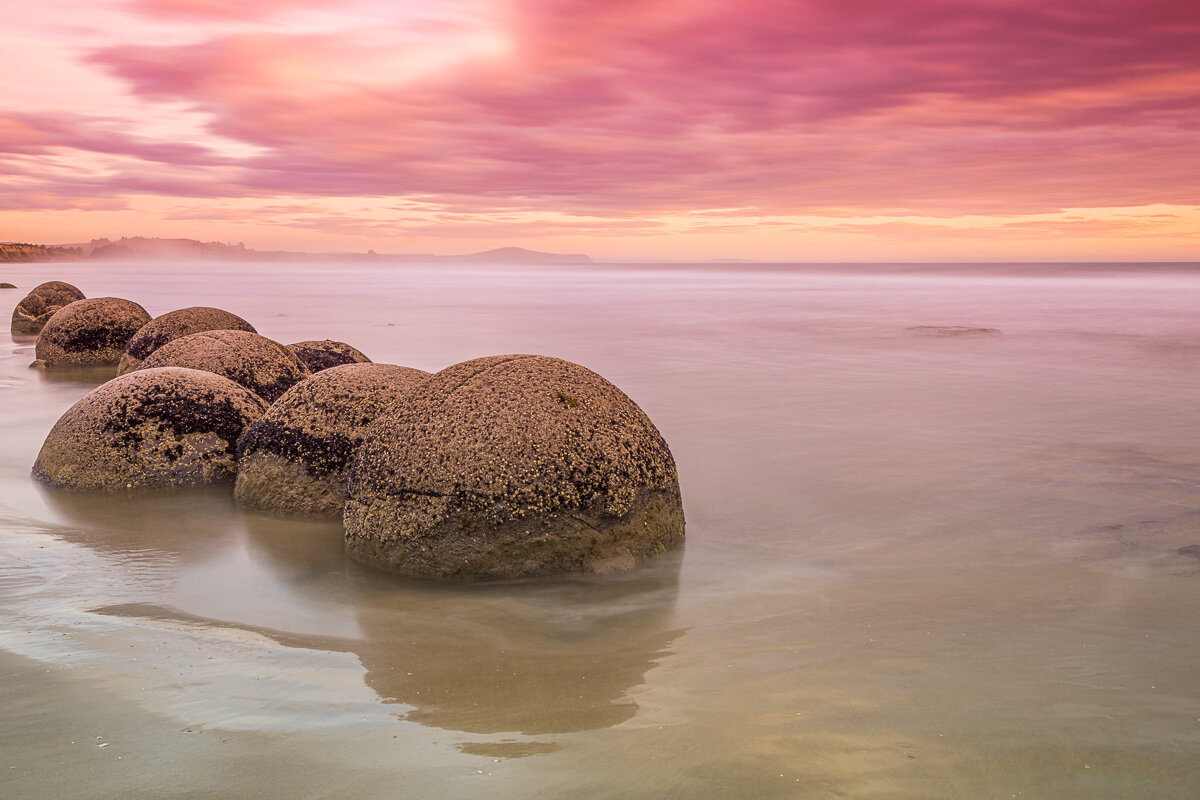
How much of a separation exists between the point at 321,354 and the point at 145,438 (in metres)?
4.65

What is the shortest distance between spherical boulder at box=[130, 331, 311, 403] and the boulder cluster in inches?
73.6

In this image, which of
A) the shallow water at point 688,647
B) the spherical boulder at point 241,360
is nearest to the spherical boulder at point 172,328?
the spherical boulder at point 241,360

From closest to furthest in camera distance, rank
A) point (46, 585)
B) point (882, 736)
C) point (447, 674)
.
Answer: point (882, 736), point (447, 674), point (46, 585)

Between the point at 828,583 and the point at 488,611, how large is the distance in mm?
2345

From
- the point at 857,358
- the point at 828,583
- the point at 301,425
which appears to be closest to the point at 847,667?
the point at 828,583

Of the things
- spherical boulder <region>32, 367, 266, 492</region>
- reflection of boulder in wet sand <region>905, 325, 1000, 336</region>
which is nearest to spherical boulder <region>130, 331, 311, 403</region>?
spherical boulder <region>32, 367, 266, 492</region>

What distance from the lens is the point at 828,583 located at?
6465mm

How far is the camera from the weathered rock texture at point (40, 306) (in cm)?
2692

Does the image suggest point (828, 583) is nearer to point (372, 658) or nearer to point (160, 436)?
point (372, 658)

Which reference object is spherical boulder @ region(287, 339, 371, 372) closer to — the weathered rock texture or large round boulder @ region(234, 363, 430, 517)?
large round boulder @ region(234, 363, 430, 517)

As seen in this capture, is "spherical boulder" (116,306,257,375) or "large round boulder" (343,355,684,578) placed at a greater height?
"spherical boulder" (116,306,257,375)

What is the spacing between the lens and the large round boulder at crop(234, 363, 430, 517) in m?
7.70

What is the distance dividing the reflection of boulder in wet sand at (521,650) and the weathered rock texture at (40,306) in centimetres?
2549

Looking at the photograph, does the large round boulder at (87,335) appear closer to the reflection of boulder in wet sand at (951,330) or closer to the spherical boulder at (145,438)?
the spherical boulder at (145,438)
